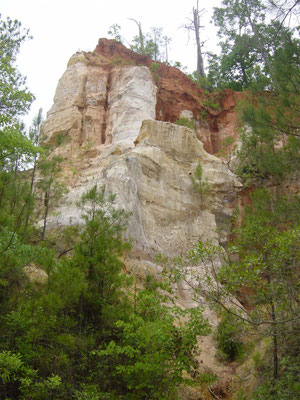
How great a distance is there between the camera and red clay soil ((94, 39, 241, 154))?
28.0 metres

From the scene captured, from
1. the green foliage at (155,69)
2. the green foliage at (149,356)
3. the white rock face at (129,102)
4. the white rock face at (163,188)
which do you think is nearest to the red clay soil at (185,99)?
the green foliage at (155,69)

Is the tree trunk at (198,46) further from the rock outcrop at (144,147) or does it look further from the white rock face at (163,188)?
the white rock face at (163,188)

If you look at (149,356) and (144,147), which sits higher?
(144,147)

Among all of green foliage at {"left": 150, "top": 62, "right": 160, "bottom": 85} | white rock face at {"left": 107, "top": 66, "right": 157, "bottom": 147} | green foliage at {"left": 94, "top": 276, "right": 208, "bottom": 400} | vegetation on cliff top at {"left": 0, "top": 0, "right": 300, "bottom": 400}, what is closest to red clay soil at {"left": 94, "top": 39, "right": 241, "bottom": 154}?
green foliage at {"left": 150, "top": 62, "right": 160, "bottom": 85}

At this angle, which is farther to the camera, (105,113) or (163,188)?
(105,113)

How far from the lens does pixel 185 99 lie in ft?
96.2

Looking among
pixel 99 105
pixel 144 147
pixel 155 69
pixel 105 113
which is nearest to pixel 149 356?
pixel 144 147

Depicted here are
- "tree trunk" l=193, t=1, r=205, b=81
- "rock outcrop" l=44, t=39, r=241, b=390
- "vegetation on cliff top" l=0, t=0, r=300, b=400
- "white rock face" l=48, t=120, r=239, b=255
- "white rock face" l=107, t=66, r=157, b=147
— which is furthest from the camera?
"tree trunk" l=193, t=1, r=205, b=81

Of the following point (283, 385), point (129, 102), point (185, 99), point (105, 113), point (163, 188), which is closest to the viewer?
point (283, 385)

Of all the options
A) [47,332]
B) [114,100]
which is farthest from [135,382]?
[114,100]

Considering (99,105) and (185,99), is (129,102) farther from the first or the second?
(185,99)

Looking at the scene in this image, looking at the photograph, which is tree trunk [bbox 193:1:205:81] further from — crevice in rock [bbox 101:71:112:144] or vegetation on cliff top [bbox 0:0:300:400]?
vegetation on cliff top [bbox 0:0:300:400]

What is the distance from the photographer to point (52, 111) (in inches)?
1017

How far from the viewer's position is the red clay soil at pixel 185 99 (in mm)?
28000
